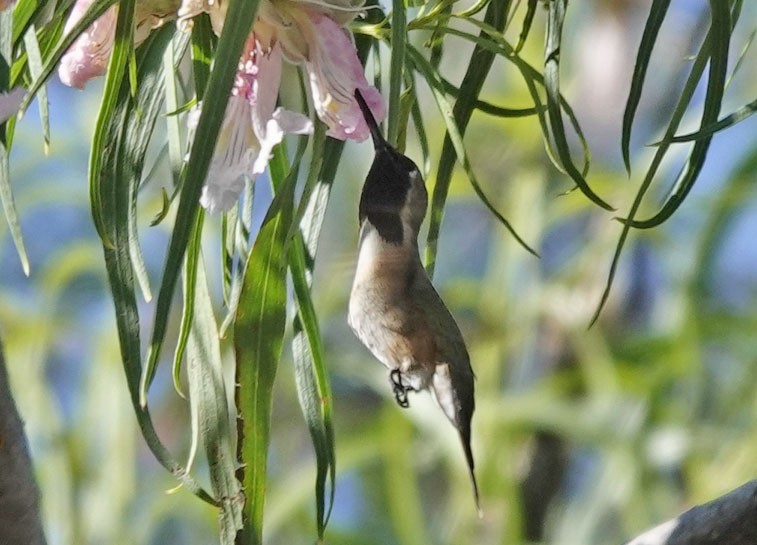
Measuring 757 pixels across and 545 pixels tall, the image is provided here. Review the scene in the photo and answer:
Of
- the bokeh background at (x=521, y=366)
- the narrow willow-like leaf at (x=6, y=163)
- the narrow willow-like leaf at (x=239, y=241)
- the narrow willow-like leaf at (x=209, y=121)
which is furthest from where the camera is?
the bokeh background at (x=521, y=366)

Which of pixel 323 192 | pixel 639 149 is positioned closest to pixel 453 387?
pixel 323 192

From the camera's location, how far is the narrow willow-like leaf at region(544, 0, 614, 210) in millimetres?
447

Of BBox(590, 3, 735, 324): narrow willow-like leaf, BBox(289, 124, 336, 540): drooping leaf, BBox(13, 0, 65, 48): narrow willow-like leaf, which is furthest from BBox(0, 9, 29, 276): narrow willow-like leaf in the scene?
BBox(590, 3, 735, 324): narrow willow-like leaf

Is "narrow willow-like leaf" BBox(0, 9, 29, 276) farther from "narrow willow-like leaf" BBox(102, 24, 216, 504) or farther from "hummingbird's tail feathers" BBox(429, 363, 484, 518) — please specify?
"hummingbird's tail feathers" BBox(429, 363, 484, 518)

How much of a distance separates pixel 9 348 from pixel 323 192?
2.53ft

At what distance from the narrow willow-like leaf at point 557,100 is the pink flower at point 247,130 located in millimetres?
93

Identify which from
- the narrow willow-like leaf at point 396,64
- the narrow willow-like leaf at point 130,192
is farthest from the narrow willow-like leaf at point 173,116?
the narrow willow-like leaf at point 396,64

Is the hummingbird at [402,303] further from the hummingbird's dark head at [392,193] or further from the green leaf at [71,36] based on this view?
the green leaf at [71,36]

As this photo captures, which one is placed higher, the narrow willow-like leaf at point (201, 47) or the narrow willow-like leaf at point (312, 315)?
the narrow willow-like leaf at point (201, 47)

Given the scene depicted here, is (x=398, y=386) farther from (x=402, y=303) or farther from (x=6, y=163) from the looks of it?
(x=6, y=163)

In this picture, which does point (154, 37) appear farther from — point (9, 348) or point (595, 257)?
point (595, 257)

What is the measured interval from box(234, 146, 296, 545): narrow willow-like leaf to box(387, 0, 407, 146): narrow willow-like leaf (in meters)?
0.08

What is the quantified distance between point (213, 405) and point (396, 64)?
170mm

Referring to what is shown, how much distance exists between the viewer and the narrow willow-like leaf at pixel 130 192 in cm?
43
